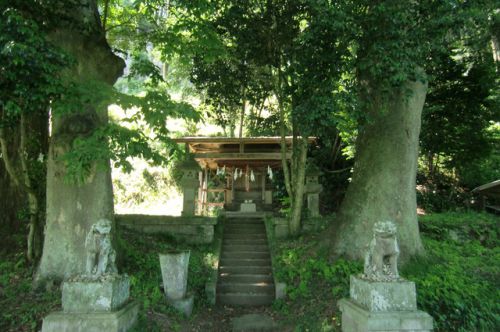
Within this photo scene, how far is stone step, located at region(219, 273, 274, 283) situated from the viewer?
31.3 ft

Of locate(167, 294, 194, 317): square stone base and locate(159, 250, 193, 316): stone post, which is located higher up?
locate(159, 250, 193, 316): stone post

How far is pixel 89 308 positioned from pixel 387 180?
19.7 feet

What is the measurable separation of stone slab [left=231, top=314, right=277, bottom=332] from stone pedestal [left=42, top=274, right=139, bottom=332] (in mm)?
2761

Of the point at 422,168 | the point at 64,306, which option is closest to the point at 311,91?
the point at 64,306

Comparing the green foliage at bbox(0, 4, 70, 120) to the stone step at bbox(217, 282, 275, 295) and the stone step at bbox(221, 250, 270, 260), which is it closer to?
the stone step at bbox(217, 282, 275, 295)

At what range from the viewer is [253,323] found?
7.45 meters

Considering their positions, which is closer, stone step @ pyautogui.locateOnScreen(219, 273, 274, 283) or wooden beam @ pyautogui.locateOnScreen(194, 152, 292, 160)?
stone step @ pyautogui.locateOnScreen(219, 273, 274, 283)

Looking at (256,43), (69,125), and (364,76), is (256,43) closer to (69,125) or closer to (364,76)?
(364,76)

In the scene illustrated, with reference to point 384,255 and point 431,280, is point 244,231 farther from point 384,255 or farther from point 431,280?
point 384,255

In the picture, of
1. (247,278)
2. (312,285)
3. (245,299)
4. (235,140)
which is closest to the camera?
(312,285)

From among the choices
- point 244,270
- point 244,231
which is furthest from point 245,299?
point 244,231

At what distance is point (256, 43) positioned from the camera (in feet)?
33.0

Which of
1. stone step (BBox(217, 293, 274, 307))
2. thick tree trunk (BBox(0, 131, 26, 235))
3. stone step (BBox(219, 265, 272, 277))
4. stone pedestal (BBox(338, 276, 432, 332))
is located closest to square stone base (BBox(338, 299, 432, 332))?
stone pedestal (BBox(338, 276, 432, 332))

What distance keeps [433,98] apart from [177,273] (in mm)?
12996
